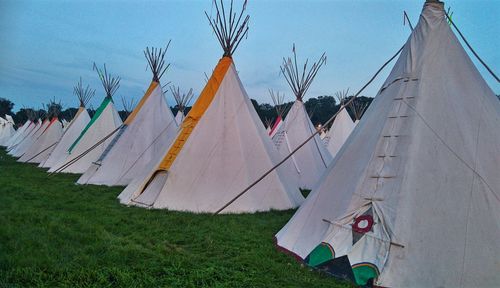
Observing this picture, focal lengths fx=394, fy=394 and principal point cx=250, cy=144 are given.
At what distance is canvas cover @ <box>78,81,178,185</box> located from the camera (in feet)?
32.7

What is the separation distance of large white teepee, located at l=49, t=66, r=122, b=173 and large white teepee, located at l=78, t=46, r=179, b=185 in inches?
74.5

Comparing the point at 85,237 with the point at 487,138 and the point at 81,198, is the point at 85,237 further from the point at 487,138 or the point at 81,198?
the point at 487,138

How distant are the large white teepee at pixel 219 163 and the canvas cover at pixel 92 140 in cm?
516

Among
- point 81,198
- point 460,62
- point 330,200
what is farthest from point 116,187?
point 460,62

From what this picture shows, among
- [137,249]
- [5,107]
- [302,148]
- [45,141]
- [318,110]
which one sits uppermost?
[318,110]

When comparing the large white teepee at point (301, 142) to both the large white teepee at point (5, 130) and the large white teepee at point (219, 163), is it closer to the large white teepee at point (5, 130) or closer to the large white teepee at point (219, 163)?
the large white teepee at point (219, 163)

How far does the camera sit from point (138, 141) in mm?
10281

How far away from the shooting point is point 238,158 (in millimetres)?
7391

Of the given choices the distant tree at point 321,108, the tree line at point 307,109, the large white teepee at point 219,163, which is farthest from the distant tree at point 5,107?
the large white teepee at point 219,163

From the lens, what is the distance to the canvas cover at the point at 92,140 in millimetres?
12289

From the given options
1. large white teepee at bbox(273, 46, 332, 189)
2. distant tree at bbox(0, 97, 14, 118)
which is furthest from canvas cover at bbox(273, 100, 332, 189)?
distant tree at bbox(0, 97, 14, 118)

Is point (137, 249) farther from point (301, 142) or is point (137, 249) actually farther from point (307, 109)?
point (307, 109)

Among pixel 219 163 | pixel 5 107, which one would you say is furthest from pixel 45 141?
pixel 5 107

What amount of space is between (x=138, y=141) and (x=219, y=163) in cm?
380
